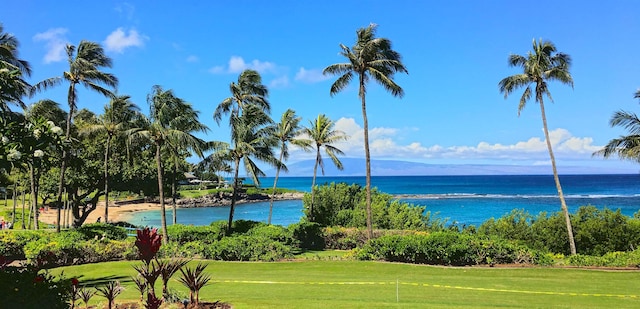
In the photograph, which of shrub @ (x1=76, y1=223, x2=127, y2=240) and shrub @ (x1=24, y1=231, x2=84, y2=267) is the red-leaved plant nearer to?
shrub @ (x1=24, y1=231, x2=84, y2=267)

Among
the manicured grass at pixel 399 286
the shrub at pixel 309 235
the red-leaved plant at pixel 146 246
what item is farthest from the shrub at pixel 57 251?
the red-leaved plant at pixel 146 246

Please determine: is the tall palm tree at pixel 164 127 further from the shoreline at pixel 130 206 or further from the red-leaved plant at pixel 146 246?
the shoreline at pixel 130 206

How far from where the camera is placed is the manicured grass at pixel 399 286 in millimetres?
8914

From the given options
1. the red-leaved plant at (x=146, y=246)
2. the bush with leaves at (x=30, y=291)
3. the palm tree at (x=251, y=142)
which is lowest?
the bush with leaves at (x=30, y=291)

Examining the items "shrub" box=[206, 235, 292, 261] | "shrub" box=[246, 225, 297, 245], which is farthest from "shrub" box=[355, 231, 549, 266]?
"shrub" box=[246, 225, 297, 245]

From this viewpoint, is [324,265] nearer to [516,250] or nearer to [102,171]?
[516,250]

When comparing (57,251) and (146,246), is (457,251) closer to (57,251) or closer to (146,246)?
(146,246)

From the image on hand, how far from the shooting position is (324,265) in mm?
15711

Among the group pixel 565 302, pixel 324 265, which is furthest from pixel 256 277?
pixel 565 302

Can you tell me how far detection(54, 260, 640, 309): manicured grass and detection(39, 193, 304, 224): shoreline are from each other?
47579mm

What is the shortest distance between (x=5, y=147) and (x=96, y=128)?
2646 cm

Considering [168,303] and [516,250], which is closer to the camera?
[168,303]

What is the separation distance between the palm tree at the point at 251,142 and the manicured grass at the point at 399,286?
11554 millimetres

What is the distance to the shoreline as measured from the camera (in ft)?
191
